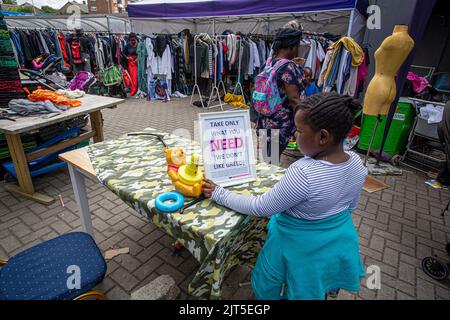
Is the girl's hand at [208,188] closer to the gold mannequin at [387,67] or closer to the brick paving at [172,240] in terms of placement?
the brick paving at [172,240]

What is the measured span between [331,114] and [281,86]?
1.57 metres

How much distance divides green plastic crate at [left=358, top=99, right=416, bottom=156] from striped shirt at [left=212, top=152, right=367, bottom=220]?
3968 millimetres

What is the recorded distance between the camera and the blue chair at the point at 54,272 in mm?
1380

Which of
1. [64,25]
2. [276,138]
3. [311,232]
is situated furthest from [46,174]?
[64,25]

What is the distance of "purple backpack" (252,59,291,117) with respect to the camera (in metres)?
2.50

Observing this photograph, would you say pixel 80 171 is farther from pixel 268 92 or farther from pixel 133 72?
pixel 133 72

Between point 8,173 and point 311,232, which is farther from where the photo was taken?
point 8,173

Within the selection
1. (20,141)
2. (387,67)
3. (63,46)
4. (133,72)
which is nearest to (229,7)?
(133,72)

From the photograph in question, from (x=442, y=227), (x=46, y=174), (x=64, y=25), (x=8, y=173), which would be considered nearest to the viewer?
(x=442, y=227)

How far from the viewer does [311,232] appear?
1223 mm

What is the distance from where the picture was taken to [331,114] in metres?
1.08

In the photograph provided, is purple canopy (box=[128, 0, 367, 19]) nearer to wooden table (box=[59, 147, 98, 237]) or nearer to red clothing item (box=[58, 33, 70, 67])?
red clothing item (box=[58, 33, 70, 67])
